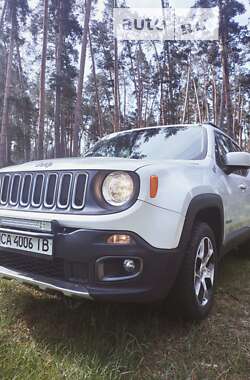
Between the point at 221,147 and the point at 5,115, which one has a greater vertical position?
the point at 5,115

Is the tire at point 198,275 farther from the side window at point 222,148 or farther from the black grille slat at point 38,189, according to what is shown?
the black grille slat at point 38,189

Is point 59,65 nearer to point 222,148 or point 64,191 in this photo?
point 222,148

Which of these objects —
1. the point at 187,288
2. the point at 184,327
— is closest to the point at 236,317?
the point at 184,327

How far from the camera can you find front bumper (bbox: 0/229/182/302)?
2.03m

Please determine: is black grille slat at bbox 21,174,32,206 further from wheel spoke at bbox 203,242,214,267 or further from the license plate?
wheel spoke at bbox 203,242,214,267

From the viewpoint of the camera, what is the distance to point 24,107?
2516 centimetres

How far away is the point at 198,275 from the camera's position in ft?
8.65

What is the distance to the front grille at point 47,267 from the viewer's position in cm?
211

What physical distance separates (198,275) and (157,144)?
1.36 meters

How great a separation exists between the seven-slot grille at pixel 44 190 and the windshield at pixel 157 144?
1.02 metres

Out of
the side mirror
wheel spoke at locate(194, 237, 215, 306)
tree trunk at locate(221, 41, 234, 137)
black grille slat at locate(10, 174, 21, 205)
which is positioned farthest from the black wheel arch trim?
tree trunk at locate(221, 41, 234, 137)

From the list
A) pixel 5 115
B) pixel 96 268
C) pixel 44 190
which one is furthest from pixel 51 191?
pixel 5 115

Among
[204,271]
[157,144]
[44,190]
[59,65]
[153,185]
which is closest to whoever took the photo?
[153,185]

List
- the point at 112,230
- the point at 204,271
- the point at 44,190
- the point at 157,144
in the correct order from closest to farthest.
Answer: the point at 112,230 → the point at 44,190 → the point at 204,271 → the point at 157,144
